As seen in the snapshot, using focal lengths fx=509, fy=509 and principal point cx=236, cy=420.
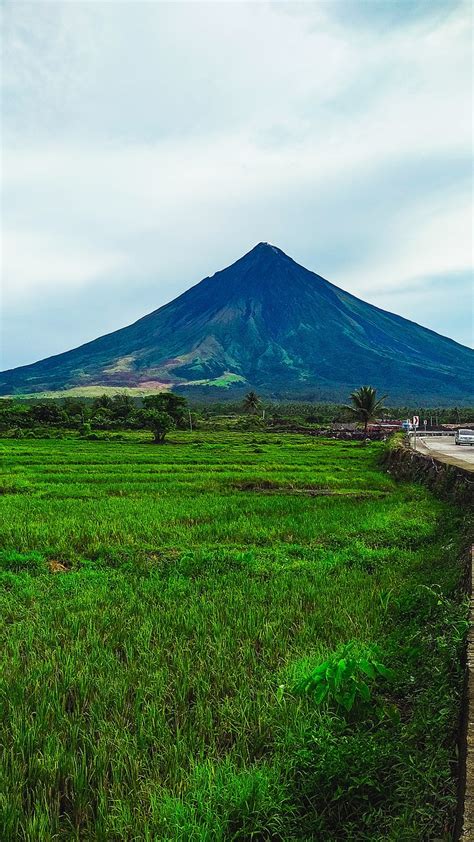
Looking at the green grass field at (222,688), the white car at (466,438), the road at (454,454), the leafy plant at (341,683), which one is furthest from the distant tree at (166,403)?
the leafy plant at (341,683)

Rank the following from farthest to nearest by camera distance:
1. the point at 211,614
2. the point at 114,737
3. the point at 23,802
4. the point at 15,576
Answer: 1. the point at 15,576
2. the point at 211,614
3. the point at 114,737
4. the point at 23,802

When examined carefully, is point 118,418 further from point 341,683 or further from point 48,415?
point 341,683

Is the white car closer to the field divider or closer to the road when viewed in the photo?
the road

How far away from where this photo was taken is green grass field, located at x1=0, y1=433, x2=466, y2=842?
2.57m

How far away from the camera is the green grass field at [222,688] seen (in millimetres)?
2568

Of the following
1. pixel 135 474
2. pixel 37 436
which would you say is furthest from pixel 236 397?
pixel 135 474

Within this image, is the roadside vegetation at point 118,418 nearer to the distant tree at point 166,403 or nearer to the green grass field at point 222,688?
the distant tree at point 166,403

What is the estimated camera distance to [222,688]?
3.76 m

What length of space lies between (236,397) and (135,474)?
148 m

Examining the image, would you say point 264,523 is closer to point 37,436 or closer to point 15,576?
point 15,576

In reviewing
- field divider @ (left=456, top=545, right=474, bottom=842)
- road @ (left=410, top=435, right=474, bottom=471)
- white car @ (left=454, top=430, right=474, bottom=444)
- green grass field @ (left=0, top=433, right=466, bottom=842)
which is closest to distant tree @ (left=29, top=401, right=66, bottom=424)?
road @ (left=410, top=435, right=474, bottom=471)

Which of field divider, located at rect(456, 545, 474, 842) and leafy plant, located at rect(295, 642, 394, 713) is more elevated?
field divider, located at rect(456, 545, 474, 842)

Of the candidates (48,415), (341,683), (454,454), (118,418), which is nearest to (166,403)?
(118,418)

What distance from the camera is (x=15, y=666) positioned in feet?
13.6
